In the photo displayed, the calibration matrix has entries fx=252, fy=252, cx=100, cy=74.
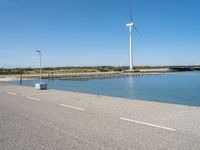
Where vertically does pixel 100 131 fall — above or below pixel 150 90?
above

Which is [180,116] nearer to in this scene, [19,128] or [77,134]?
[77,134]

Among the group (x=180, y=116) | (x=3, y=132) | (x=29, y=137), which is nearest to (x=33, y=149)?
(x=29, y=137)

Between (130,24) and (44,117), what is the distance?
86.1m

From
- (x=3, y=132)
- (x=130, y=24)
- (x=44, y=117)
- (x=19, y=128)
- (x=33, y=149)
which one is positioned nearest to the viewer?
(x=33, y=149)

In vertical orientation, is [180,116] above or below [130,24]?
below

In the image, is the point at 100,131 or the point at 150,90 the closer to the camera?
the point at 100,131

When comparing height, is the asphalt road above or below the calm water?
above

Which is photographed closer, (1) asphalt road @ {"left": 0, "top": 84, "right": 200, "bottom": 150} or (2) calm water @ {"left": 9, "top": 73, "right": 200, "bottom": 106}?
(1) asphalt road @ {"left": 0, "top": 84, "right": 200, "bottom": 150}

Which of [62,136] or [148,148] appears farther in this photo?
[62,136]

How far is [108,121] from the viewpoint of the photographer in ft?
27.9

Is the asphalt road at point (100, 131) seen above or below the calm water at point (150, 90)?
above

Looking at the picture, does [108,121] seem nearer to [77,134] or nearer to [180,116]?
[77,134]

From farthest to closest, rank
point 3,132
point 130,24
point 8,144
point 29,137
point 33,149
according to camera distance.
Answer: point 130,24 → point 3,132 → point 29,137 → point 8,144 → point 33,149

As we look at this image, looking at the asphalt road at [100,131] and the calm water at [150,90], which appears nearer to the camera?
the asphalt road at [100,131]
